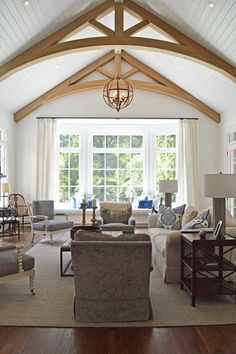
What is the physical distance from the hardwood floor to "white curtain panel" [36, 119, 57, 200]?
6454 mm

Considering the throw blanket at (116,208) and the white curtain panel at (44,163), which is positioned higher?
the white curtain panel at (44,163)

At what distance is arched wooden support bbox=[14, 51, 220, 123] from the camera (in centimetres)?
927

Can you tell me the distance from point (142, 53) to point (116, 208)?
12.2ft

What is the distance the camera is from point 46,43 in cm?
660

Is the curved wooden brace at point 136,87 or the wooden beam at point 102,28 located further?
the curved wooden brace at point 136,87

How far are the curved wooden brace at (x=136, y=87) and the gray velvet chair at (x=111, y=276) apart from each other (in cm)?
656

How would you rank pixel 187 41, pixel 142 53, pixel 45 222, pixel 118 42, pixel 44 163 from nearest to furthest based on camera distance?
1. pixel 118 42
2. pixel 187 41
3. pixel 45 222
4. pixel 142 53
5. pixel 44 163

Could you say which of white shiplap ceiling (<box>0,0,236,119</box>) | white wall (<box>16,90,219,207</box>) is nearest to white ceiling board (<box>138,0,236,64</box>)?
white shiplap ceiling (<box>0,0,236,119</box>)

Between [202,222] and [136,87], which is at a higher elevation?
[136,87]

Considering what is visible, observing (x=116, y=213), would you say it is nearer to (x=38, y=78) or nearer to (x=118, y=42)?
(x=118, y=42)

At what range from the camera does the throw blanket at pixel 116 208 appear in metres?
7.79

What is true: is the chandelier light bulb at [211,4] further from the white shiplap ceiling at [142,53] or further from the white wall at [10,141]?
the white wall at [10,141]

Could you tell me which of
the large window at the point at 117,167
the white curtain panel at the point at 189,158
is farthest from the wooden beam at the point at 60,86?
the white curtain panel at the point at 189,158

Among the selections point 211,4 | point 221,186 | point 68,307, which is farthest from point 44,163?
point 221,186
